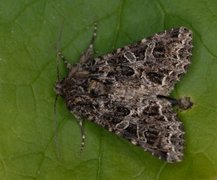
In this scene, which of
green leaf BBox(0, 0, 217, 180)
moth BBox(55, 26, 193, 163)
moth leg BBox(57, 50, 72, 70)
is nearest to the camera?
green leaf BBox(0, 0, 217, 180)

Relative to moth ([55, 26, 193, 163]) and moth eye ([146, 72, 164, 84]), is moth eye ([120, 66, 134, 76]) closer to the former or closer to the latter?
moth ([55, 26, 193, 163])

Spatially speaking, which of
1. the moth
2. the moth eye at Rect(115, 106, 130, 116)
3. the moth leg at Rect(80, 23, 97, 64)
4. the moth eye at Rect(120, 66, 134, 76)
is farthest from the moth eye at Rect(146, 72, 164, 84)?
the moth leg at Rect(80, 23, 97, 64)

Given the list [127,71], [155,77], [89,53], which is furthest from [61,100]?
[155,77]

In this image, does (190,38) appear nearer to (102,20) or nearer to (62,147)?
(102,20)

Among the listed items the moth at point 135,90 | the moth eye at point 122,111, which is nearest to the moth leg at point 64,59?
the moth at point 135,90

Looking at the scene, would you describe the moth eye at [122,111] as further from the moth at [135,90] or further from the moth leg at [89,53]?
the moth leg at [89,53]

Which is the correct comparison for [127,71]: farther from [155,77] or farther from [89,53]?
[89,53]
